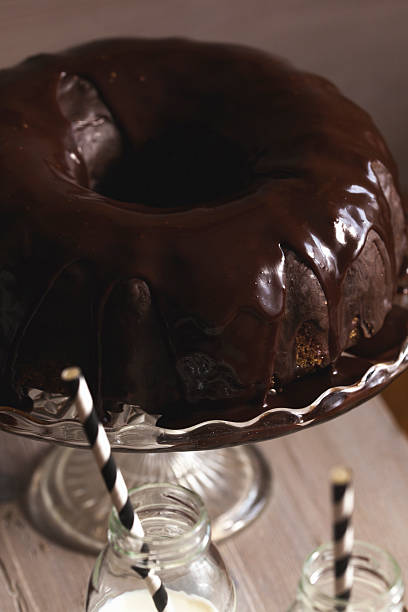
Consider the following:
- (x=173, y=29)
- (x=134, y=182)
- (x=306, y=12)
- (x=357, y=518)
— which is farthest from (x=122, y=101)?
(x=306, y=12)

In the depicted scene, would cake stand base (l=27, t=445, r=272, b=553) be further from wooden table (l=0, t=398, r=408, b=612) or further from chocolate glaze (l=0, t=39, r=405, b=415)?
chocolate glaze (l=0, t=39, r=405, b=415)

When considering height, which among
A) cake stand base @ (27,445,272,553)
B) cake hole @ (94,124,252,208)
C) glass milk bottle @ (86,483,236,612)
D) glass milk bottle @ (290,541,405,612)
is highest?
cake hole @ (94,124,252,208)

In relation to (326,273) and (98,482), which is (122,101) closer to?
(326,273)

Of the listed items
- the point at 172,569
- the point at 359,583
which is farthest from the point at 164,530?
the point at 359,583

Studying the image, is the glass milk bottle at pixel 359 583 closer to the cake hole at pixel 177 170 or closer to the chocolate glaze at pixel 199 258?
the chocolate glaze at pixel 199 258

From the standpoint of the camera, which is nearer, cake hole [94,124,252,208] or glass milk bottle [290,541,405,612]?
glass milk bottle [290,541,405,612]

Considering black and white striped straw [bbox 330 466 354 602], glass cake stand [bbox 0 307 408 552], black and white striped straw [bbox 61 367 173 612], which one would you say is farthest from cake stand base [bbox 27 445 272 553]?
black and white striped straw [bbox 330 466 354 602]

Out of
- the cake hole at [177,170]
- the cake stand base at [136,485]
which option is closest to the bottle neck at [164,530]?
the cake stand base at [136,485]
